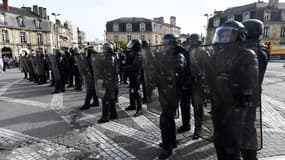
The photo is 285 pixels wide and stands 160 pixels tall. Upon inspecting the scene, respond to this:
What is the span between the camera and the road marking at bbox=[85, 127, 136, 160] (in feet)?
10.8

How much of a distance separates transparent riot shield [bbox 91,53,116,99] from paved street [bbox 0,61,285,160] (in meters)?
0.74

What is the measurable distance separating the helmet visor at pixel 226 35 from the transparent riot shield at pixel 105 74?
2.56 metres

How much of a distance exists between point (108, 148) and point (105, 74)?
1.63 m

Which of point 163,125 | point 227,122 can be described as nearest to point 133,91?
point 163,125

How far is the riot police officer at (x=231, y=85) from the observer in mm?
2016

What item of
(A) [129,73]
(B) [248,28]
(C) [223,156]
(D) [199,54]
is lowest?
(C) [223,156]

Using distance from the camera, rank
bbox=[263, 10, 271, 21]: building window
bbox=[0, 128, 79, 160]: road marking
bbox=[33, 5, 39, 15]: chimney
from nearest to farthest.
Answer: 1. bbox=[0, 128, 79, 160]: road marking
2. bbox=[263, 10, 271, 21]: building window
3. bbox=[33, 5, 39, 15]: chimney

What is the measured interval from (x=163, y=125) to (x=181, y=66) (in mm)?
926

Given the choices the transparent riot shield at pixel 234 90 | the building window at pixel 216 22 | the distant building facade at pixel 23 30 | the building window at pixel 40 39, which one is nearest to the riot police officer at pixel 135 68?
the transparent riot shield at pixel 234 90

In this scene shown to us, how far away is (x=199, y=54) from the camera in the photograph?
8.33ft

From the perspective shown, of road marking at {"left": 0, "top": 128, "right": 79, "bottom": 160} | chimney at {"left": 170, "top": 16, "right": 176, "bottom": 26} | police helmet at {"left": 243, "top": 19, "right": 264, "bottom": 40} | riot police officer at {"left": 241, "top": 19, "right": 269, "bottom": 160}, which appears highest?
chimney at {"left": 170, "top": 16, "right": 176, "bottom": 26}

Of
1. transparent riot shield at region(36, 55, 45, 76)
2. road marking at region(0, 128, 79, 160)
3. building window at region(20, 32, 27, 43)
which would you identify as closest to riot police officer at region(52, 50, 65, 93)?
transparent riot shield at region(36, 55, 45, 76)

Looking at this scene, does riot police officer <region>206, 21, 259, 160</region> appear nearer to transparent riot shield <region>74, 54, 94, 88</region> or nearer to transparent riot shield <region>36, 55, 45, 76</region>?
transparent riot shield <region>74, 54, 94, 88</region>

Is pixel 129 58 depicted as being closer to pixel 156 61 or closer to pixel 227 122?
pixel 156 61
